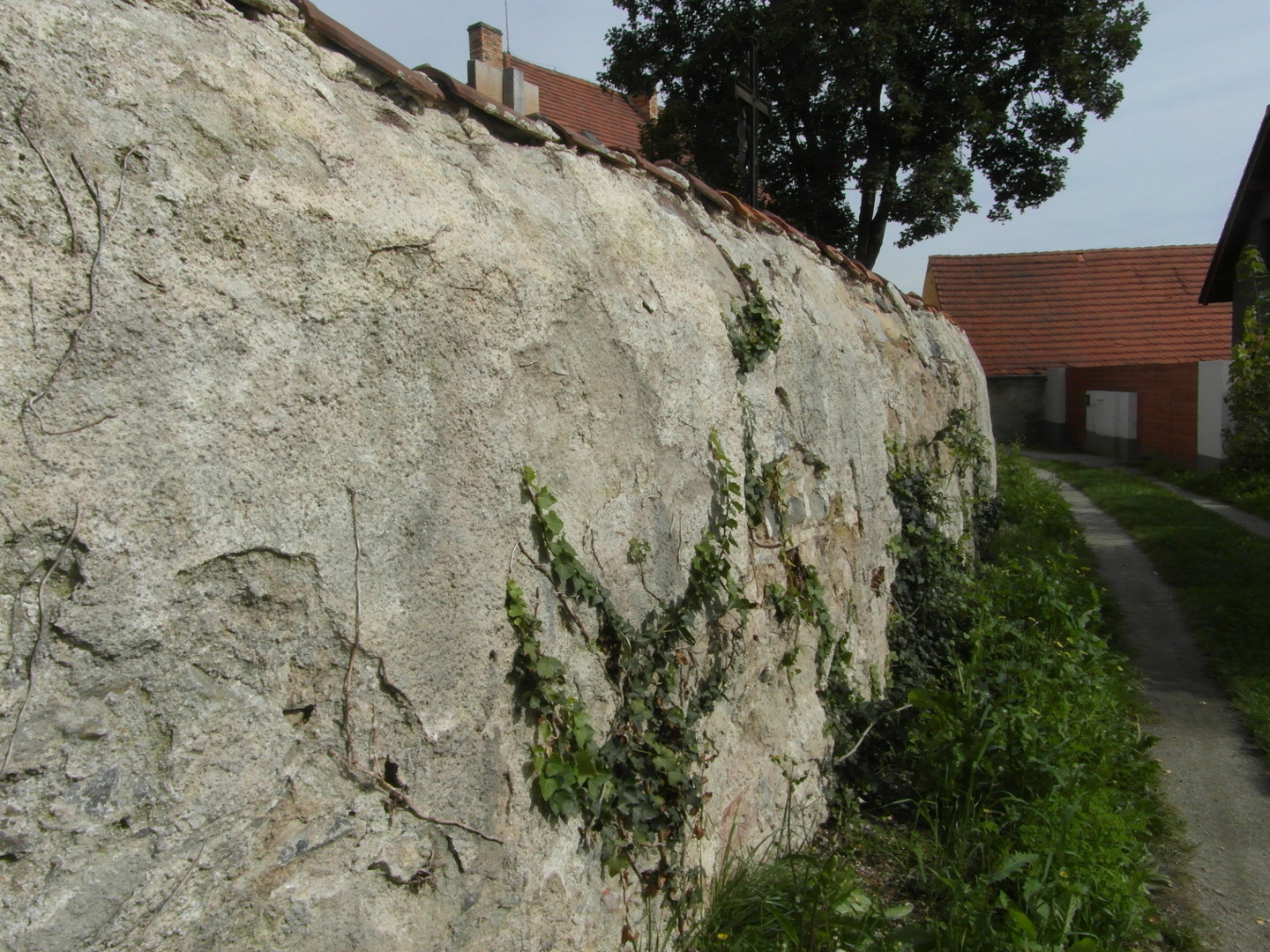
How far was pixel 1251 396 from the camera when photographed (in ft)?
42.3

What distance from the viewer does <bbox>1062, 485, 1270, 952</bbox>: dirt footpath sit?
3.48 m

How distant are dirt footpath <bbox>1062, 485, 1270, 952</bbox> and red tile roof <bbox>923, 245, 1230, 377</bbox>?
17223mm

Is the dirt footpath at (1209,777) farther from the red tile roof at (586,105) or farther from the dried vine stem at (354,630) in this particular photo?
the red tile roof at (586,105)

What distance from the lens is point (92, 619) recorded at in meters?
1.45

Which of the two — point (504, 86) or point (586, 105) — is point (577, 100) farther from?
point (504, 86)

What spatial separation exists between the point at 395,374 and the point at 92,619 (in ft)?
2.16

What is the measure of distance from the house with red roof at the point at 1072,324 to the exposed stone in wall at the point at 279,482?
1896 cm

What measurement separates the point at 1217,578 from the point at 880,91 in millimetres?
10364

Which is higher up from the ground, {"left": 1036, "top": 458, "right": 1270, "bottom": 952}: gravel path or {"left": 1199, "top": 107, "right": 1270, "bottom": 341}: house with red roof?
{"left": 1199, "top": 107, "right": 1270, "bottom": 341}: house with red roof

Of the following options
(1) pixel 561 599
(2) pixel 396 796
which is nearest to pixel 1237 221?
(1) pixel 561 599

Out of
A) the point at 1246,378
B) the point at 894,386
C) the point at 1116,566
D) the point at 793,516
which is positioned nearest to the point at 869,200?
the point at 1246,378

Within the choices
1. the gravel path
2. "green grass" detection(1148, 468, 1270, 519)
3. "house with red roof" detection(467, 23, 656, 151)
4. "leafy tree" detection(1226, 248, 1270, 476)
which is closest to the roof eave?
"leafy tree" detection(1226, 248, 1270, 476)

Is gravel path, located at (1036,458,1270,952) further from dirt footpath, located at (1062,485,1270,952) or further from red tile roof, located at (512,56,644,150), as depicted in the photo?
red tile roof, located at (512,56,644,150)

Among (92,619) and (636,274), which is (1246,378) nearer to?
(636,274)
